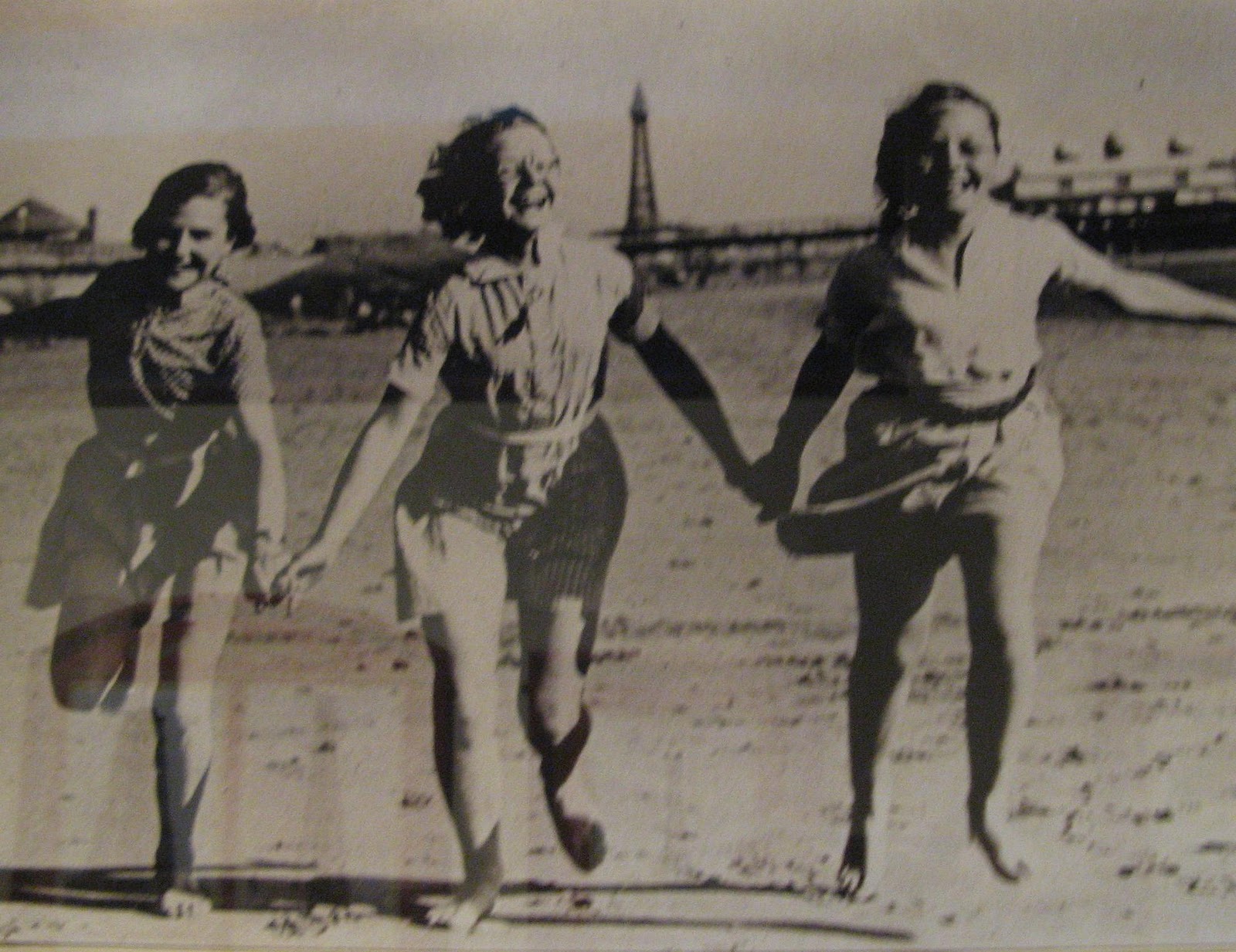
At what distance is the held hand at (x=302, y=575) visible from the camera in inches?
82.7

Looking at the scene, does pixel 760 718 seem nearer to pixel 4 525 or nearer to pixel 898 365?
pixel 898 365

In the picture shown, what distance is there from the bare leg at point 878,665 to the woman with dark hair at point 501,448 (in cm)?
31

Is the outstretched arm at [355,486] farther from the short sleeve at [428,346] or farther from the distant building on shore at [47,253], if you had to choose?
the distant building on shore at [47,253]

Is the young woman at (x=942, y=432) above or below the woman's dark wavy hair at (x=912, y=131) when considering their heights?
below

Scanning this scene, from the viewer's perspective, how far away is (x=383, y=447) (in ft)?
6.89

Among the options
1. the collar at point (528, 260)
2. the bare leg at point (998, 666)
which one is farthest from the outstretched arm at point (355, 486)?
the bare leg at point (998, 666)

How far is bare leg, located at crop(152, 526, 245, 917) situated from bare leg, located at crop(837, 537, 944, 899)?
1.10 meters

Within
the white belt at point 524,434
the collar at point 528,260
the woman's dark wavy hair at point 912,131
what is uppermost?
the woman's dark wavy hair at point 912,131

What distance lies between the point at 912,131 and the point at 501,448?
0.90 m

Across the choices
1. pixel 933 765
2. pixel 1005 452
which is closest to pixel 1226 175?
pixel 1005 452

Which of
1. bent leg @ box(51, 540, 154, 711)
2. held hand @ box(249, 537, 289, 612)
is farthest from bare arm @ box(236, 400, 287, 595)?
bent leg @ box(51, 540, 154, 711)

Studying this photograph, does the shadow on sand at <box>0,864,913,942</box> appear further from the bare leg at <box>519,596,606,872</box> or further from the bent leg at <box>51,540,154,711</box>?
the bent leg at <box>51,540,154,711</box>

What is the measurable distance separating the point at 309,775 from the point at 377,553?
15.7 inches

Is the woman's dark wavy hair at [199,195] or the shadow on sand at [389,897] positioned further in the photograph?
the woman's dark wavy hair at [199,195]
